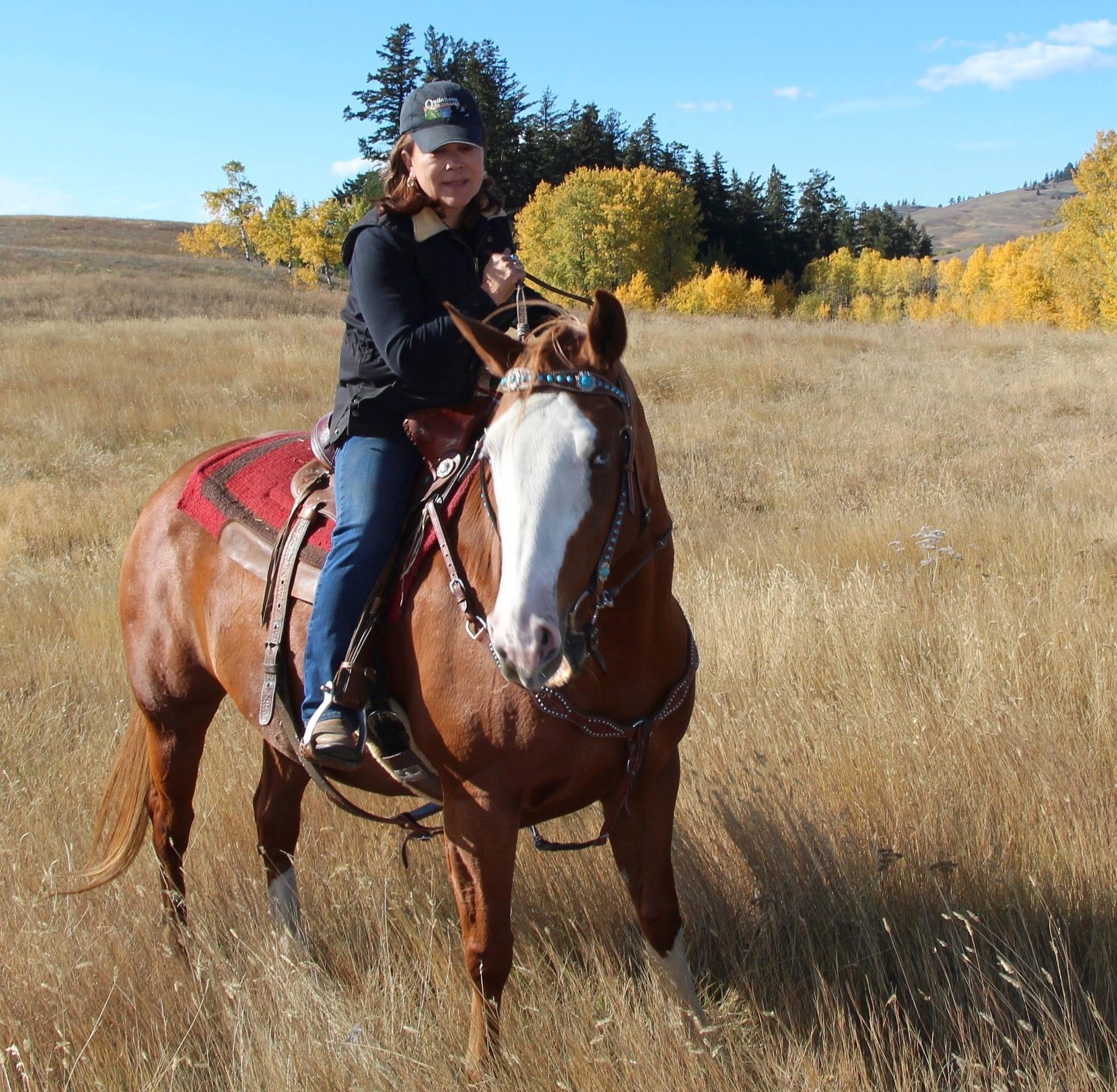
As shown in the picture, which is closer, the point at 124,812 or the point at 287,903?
the point at 287,903

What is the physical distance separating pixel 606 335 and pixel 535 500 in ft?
1.59

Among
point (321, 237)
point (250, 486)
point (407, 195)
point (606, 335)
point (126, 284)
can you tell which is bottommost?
point (250, 486)

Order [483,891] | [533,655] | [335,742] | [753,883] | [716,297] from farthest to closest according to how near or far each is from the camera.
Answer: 1. [716,297]
2. [753,883]
3. [335,742]
4. [483,891]
5. [533,655]

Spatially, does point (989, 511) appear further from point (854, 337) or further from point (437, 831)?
point (854, 337)

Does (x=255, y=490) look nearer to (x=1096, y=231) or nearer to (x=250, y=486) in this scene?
(x=250, y=486)

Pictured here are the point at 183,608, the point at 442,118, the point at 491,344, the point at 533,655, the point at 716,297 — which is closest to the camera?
the point at 533,655

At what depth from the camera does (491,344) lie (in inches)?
88.2

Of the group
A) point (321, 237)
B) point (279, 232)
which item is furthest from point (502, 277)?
point (279, 232)

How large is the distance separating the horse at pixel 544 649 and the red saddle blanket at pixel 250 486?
20cm

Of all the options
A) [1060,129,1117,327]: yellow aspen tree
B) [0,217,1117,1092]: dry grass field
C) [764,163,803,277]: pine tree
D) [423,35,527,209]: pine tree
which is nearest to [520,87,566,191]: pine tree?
[423,35,527,209]: pine tree

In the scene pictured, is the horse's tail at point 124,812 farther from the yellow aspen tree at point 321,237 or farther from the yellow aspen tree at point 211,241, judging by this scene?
the yellow aspen tree at point 211,241

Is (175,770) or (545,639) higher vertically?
(545,639)

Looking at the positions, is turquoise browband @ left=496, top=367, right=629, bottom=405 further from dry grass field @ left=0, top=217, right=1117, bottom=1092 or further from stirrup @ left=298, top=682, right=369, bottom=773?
dry grass field @ left=0, top=217, right=1117, bottom=1092

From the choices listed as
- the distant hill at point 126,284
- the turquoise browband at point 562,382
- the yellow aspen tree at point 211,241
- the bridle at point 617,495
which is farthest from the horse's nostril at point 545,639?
the yellow aspen tree at point 211,241
